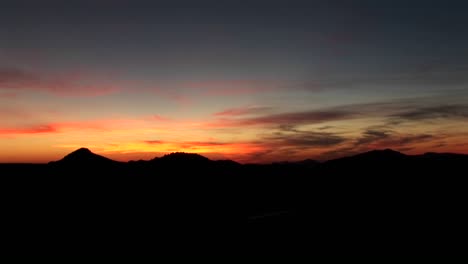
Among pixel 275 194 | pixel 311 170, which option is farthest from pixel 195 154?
pixel 275 194

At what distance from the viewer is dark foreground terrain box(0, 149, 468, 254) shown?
2591cm

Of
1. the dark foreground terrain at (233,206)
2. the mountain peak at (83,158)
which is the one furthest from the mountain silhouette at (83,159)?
the dark foreground terrain at (233,206)

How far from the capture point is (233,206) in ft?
208

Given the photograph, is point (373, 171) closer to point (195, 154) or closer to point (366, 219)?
point (195, 154)

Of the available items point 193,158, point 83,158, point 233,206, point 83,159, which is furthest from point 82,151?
point 233,206

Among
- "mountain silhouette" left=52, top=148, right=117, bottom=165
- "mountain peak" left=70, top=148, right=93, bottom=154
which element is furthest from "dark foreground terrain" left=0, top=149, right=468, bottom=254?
"mountain peak" left=70, top=148, right=93, bottom=154

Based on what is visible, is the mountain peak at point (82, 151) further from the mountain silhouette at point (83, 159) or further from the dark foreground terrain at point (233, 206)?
the dark foreground terrain at point (233, 206)

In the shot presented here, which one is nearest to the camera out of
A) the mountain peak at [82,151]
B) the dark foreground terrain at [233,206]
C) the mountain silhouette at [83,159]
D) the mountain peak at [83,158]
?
the dark foreground terrain at [233,206]

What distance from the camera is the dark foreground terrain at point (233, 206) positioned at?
25.9 meters

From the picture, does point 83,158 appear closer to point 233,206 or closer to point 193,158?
point 193,158

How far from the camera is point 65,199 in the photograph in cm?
6419

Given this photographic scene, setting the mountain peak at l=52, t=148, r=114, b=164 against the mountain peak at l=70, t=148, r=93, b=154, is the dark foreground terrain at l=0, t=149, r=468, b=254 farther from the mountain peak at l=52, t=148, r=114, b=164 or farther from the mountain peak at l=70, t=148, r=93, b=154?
the mountain peak at l=70, t=148, r=93, b=154

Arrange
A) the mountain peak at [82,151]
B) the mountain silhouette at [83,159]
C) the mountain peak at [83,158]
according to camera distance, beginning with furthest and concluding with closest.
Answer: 1. the mountain peak at [82,151]
2. the mountain peak at [83,158]
3. the mountain silhouette at [83,159]

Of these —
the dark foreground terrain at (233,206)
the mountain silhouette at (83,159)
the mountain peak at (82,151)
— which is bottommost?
the dark foreground terrain at (233,206)
